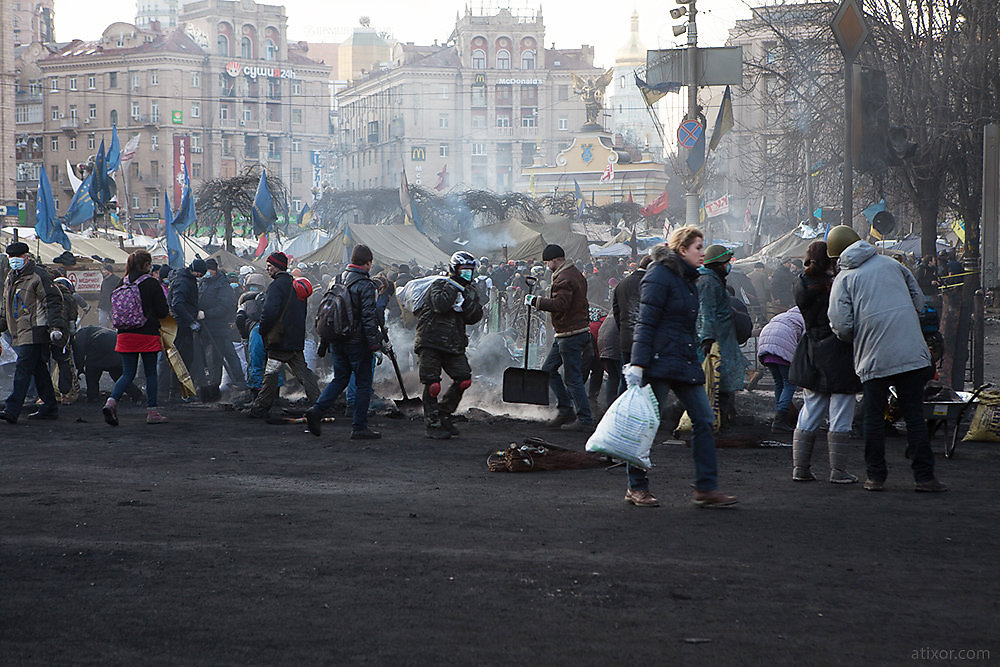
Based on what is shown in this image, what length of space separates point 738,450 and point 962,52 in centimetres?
1365

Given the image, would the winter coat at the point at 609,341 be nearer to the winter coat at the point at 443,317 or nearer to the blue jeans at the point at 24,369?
the winter coat at the point at 443,317

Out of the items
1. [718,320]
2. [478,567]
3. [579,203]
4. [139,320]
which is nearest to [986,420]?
[718,320]

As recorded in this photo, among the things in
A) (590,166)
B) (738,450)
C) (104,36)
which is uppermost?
(104,36)

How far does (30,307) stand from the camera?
10.5m

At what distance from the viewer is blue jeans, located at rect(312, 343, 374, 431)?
9.55 meters

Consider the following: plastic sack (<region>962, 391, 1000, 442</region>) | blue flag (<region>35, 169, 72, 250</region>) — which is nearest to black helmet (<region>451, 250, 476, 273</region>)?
plastic sack (<region>962, 391, 1000, 442</region>)

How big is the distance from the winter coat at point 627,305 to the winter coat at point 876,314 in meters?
2.74

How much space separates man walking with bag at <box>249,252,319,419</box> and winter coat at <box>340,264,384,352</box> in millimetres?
1331

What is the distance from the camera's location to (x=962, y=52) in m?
19.5

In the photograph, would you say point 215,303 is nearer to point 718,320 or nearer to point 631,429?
point 718,320

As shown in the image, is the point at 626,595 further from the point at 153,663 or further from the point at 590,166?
the point at 590,166

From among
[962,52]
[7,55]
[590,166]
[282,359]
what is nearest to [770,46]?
[962,52]

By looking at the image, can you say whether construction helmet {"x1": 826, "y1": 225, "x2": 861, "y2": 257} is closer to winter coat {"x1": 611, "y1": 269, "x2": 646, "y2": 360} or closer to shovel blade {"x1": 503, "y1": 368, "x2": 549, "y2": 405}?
winter coat {"x1": 611, "y1": 269, "x2": 646, "y2": 360}

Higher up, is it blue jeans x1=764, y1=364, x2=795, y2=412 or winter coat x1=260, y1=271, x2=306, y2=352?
winter coat x1=260, y1=271, x2=306, y2=352
